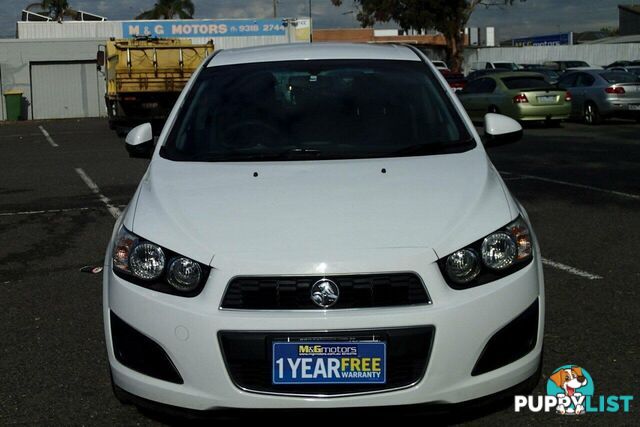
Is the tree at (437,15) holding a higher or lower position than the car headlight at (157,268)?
higher

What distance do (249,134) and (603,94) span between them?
1900cm

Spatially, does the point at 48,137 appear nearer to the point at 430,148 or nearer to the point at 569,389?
the point at 430,148

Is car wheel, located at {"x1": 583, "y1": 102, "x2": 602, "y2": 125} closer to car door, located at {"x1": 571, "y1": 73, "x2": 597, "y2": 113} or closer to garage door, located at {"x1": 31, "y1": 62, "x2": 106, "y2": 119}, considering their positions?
car door, located at {"x1": 571, "y1": 73, "x2": 597, "y2": 113}

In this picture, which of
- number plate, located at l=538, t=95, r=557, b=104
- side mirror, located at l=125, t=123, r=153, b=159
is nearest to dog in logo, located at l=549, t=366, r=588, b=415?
side mirror, located at l=125, t=123, r=153, b=159

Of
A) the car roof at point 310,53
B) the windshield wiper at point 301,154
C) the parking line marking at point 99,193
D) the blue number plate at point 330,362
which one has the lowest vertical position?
the parking line marking at point 99,193

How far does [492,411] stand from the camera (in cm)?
383

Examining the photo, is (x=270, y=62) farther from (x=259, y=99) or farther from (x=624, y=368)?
(x=624, y=368)

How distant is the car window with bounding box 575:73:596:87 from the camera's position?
75.2 feet

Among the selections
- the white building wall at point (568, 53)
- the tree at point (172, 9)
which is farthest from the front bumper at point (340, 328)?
the tree at point (172, 9)

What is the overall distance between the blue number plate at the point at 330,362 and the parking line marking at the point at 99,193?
6.76 m

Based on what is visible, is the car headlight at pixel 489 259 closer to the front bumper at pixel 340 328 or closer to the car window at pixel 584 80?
the front bumper at pixel 340 328

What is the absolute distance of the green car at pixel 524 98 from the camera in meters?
21.7

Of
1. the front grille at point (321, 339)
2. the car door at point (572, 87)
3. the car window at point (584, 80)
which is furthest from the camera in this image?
the car door at point (572, 87)

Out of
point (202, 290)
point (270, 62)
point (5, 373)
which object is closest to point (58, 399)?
point (5, 373)
